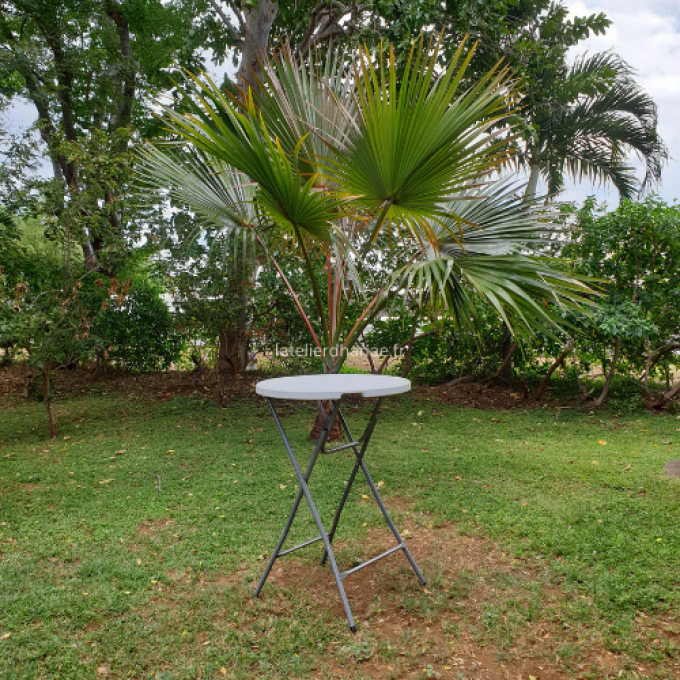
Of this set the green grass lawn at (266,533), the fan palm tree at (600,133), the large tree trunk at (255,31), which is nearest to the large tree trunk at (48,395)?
the green grass lawn at (266,533)

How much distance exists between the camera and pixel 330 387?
2516 mm

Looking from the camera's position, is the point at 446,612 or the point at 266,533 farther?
the point at 266,533

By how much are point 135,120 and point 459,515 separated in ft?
36.5

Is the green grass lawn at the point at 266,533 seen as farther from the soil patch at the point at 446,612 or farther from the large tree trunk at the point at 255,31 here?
the large tree trunk at the point at 255,31

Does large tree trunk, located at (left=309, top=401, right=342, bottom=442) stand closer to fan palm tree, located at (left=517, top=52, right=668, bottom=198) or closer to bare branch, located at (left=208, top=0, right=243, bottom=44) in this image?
bare branch, located at (left=208, top=0, right=243, bottom=44)

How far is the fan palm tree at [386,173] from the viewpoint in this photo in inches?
115

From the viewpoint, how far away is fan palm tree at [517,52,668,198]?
10.9m

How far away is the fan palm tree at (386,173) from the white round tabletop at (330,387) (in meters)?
0.85

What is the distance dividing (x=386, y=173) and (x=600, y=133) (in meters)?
10.7

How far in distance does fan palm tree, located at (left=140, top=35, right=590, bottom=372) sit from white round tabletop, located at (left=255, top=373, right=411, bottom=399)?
851mm

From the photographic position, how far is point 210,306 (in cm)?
704

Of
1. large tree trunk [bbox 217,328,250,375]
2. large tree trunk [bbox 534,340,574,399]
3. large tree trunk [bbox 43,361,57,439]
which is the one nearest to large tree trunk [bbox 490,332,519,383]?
large tree trunk [bbox 534,340,574,399]

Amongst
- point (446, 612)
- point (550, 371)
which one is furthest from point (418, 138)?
point (550, 371)

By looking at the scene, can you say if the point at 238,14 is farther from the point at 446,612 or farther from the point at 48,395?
the point at 446,612
